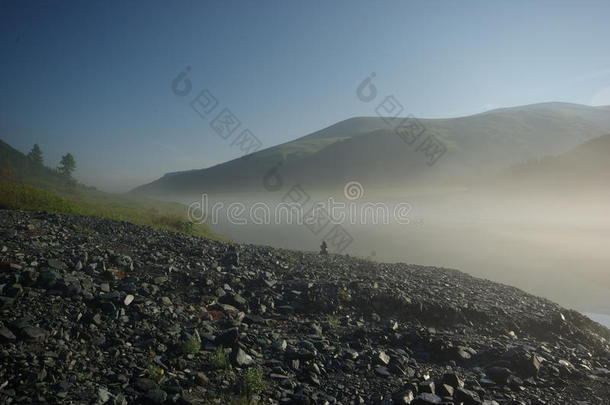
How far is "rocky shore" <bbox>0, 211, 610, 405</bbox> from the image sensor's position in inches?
242

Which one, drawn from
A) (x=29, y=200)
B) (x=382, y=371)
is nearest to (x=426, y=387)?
(x=382, y=371)

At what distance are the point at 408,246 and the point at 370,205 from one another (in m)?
74.3

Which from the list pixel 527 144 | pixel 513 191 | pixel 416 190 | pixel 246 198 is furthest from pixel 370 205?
pixel 527 144

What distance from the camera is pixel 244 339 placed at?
8.31 meters

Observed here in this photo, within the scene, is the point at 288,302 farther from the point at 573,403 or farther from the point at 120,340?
the point at 573,403

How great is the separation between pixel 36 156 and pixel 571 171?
19038cm

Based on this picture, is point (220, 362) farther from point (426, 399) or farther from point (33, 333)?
point (426, 399)

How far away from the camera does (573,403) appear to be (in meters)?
7.67

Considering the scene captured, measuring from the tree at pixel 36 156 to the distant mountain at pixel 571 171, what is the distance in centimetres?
16752

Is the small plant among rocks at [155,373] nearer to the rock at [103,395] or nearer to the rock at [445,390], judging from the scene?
the rock at [103,395]

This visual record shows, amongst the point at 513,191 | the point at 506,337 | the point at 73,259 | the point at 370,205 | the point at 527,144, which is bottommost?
the point at 506,337

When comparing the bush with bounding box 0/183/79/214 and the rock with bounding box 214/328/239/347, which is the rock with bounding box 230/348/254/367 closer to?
the rock with bounding box 214/328/239/347

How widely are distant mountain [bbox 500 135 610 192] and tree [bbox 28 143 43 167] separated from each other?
16752 cm

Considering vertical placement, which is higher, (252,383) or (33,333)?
(33,333)
